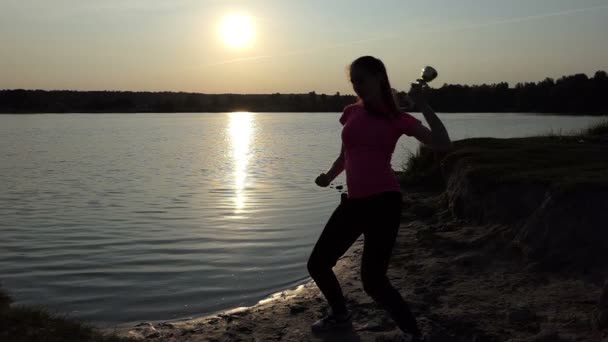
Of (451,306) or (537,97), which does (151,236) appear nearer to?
(451,306)

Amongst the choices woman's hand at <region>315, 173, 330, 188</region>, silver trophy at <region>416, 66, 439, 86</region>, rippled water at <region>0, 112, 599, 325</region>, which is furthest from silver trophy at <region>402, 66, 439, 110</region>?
rippled water at <region>0, 112, 599, 325</region>

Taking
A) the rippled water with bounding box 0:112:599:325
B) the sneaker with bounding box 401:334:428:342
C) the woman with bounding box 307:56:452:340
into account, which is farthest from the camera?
the rippled water with bounding box 0:112:599:325

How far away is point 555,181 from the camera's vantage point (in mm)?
7906

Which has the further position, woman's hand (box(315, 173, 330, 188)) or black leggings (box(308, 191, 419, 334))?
woman's hand (box(315, 173, 330, 188))

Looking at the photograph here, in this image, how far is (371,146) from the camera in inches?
179

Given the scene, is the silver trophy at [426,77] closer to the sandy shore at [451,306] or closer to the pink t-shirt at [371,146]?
the pink t-shirt at [371,146]

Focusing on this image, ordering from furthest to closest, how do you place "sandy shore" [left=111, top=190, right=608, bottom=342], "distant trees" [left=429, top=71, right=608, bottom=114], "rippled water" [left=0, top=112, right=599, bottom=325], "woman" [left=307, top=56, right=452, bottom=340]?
"distant trees" [left=429, top=71, right=608, bottom=114] < "rippled water" [left=0, top=112, right=599, bottom=325] < "sandy shore" [left=111, top=190, right=608, bottom=342] < "woman" [left=307, top=56, right=452, bottom=340]

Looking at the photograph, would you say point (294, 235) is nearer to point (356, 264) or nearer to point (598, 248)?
point (356, 264)

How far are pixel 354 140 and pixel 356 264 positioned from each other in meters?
4.00

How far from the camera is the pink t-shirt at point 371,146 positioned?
4488 millimetres

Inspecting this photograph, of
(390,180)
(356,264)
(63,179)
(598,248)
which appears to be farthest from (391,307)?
(63,179)

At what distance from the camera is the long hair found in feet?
14.7

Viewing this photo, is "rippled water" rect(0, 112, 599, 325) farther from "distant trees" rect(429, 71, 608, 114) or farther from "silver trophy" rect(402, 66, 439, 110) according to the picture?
"distant trees" rect(429, 71, 608, 114)

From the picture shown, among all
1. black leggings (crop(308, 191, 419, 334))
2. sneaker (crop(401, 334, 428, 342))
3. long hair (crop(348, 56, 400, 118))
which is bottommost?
sneaker (crop(401, 334, 428, 342))
